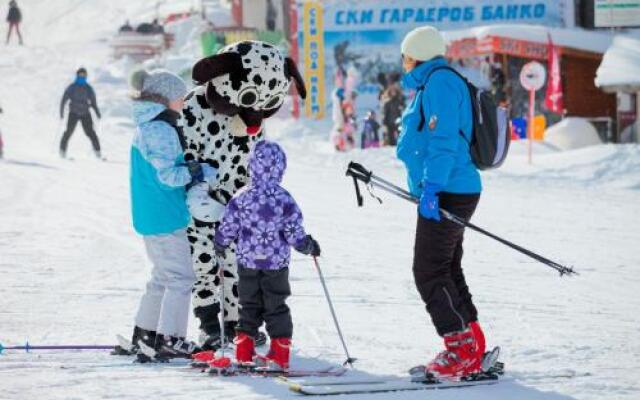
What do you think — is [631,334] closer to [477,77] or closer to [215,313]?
[215,313]

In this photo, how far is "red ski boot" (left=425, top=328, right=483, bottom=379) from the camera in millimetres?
5383

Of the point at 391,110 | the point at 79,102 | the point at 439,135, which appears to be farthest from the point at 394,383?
the point at 391,110

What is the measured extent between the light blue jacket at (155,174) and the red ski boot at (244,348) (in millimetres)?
729

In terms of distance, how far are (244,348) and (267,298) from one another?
311mm

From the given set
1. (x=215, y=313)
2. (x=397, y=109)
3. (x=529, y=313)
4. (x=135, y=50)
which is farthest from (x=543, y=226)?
(x=135, y=50)

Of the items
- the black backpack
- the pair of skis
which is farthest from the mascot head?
the pair of skis

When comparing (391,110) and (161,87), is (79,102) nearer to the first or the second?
(391,110)

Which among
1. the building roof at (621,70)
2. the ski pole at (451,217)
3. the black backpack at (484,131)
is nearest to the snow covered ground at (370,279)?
the ski pole at (451,217)

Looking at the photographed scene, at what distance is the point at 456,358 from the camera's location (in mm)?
5410

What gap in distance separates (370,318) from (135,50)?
1378 inches

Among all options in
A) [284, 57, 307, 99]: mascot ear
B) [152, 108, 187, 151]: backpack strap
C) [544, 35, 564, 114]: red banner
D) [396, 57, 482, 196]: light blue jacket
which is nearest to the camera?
[396, 57, 482, 196]: light blue jacket

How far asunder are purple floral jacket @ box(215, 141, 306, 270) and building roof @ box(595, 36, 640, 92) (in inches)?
643

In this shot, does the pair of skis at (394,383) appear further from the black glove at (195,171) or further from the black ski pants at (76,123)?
the black ski pants at (76,123)

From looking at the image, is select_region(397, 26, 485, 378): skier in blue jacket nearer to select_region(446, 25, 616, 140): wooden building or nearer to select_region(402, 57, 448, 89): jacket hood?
select_region(402, 57, 448, 89): jacket hood
